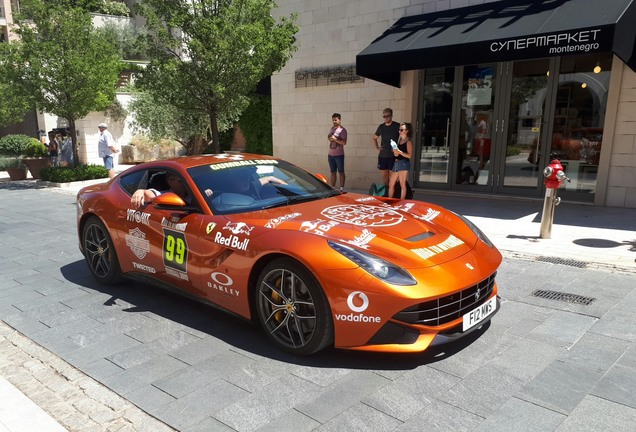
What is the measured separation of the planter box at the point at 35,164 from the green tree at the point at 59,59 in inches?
127

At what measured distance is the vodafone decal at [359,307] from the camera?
2973 millimetres

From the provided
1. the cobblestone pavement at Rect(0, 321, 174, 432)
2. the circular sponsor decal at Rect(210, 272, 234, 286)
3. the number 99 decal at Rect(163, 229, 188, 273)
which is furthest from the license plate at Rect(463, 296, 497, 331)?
the number 99 decal at Rect(163, 229, 188, 273)

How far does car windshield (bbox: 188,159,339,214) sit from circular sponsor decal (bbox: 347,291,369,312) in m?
1.36

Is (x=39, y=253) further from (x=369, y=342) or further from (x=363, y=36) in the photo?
(x=363, y=36)

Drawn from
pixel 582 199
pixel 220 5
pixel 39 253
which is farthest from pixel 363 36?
pixel 39 253

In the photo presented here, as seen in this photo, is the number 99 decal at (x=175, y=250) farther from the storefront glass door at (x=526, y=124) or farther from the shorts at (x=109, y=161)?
the shorts at (x=109, y=161)

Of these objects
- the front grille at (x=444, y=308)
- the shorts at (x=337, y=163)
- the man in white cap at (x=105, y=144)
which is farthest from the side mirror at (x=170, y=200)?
the man in white cap at (x=105, y=144)

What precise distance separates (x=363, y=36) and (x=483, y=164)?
14.0ft

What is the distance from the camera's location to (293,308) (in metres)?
3.31

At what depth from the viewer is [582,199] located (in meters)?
9.09

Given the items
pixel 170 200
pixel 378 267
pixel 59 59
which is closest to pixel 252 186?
pixel 170 200

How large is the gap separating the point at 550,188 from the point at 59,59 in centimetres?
1358

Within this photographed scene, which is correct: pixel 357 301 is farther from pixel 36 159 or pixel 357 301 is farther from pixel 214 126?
pixel 36 159

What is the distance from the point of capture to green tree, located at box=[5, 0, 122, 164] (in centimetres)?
1352
